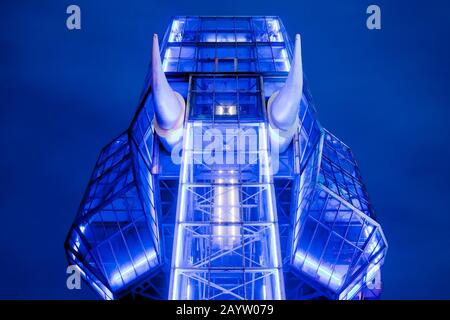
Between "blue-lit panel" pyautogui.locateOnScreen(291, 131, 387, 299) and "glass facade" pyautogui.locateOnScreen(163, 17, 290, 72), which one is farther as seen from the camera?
"glass facade" pyautogui.locateOnScreen(163, 17, 290, 72)

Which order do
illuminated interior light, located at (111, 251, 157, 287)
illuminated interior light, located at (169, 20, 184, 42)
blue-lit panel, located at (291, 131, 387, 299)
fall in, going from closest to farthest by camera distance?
blue-lit panel, located at (291, 131, 387, 299), illuminated interior light, located at (111, 251, 157, 287), illuminated interior light, located at (169, 20, 184, 42)

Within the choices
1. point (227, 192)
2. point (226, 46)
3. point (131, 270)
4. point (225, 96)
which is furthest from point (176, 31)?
point (227, 192)

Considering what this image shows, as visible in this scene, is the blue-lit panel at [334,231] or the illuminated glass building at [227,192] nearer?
the illuminated glass building at [227,192]

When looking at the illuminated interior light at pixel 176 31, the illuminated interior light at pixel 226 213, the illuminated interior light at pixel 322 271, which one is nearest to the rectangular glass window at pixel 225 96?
the illuminated interior light at pixel 226 213

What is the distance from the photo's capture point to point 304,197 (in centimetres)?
3077

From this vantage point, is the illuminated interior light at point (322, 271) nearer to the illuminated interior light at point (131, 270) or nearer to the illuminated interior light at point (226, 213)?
the illuminated interior light at point (131, 270)

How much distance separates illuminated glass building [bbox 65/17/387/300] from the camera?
24812mm

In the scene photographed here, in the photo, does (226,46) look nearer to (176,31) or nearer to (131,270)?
(176,31)

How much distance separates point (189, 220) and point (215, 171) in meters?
3.69

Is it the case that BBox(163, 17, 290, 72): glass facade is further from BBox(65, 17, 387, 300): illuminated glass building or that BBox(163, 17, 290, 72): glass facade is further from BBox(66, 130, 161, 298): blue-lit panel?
BBox(66, 130, 161, 298): blue-lit panel

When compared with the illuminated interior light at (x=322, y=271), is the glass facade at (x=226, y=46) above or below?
above

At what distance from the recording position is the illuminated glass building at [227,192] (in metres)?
24.8

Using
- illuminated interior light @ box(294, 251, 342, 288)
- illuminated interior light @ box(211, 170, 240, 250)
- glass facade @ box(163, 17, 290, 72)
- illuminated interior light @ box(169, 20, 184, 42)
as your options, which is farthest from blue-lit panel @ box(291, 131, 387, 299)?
illuminated interior light @ box(169, 20, 184, 42)
